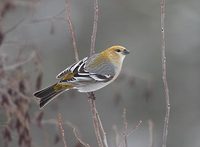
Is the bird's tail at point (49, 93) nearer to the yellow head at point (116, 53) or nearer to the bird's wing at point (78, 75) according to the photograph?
the bird's wing at point (78, 75)

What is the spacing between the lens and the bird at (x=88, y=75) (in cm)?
456

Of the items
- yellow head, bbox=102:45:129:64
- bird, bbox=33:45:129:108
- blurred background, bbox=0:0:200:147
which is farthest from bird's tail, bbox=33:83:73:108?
blurred background, bbox=0:0:200:147

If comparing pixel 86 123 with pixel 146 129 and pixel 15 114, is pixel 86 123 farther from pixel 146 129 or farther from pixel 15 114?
pixel 15 114

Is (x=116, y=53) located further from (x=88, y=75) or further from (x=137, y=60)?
(x=137, y=60)

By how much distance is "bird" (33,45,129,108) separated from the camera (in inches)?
180

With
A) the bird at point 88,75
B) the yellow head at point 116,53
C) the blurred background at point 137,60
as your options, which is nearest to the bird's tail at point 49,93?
the bird at point 88,75

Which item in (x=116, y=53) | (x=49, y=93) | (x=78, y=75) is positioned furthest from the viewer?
(x=116, y=53)

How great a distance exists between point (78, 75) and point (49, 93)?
32cm

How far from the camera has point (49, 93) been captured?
14.8 feet

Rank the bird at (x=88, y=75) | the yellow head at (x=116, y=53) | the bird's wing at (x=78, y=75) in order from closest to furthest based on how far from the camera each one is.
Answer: the bird at (x=88, y=75) → the bird's wing at (x=78, y=75) → the yellow head at (x=116, y=53)

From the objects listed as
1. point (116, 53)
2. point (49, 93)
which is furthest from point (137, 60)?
point (49, 93)

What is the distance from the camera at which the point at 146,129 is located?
13414 millimetres

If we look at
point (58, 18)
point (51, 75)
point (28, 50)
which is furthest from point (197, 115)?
point (58, 18)

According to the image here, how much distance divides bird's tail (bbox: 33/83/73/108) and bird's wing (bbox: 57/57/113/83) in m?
0.07
